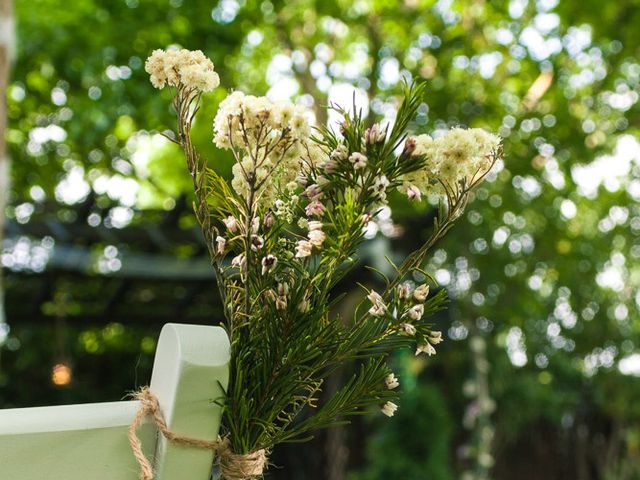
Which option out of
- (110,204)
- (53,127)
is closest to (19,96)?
(53,127)

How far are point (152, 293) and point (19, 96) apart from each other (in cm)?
224

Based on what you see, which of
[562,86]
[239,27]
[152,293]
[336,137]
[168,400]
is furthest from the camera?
[562,86]

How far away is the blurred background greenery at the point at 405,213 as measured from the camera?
20.7ft

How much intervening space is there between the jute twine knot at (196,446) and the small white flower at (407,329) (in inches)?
9.2

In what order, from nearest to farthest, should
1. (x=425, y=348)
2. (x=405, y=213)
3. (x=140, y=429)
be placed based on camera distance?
(x=140, y=429) < (x=425, y=348) < (x=405, y=213)

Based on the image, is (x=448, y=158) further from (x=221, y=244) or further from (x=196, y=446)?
(x=196, y=446)

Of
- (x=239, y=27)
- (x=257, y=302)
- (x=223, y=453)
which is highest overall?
(x=239, y=27)

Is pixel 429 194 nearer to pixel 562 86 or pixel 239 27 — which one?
pixel 239 27

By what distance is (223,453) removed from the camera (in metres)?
1.01

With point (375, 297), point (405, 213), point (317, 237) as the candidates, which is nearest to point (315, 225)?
point (317, 237)

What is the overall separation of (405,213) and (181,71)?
6.36 m

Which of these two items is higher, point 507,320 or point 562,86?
point 562,86

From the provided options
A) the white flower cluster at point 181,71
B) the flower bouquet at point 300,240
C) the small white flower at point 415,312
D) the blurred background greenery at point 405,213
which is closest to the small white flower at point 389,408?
the flower bouquet at point 300,240

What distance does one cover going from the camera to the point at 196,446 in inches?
38.5
